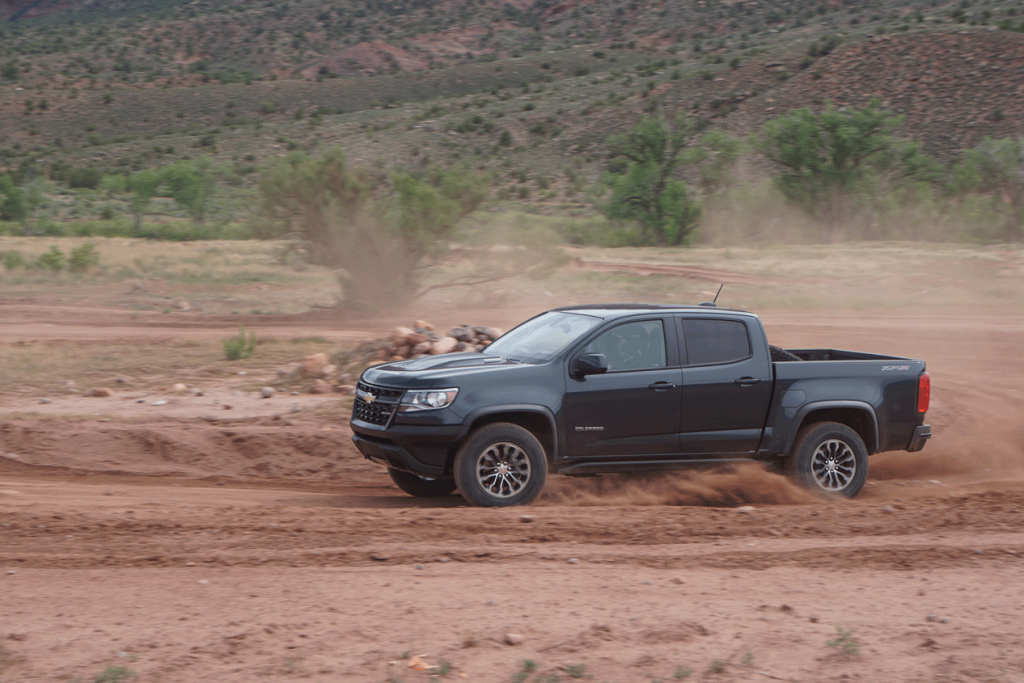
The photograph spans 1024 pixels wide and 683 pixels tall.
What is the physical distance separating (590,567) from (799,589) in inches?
51.2

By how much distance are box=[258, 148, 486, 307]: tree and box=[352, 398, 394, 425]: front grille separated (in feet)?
47.9

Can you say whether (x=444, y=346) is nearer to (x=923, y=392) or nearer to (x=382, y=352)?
(x=382, y=352)

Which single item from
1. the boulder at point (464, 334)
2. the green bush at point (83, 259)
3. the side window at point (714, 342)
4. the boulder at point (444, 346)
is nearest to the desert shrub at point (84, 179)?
the green bush at point (83, 259)

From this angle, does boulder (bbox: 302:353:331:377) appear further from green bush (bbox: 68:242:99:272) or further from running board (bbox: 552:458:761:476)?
green bush (bbox: 68:242:99:272)

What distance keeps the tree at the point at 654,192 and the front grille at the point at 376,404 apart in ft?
104

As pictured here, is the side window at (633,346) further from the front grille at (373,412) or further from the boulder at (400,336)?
the boulder at (400,336)

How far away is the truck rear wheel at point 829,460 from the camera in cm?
879

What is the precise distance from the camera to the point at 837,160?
40.8 meters

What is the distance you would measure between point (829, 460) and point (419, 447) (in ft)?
11.9

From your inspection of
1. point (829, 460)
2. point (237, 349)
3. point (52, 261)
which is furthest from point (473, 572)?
point (52, 261)

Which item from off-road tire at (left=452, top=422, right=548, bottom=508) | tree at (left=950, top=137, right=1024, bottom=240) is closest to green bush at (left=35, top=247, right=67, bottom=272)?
off-road tire at (left=452, top=422, right=548, bottom=508)

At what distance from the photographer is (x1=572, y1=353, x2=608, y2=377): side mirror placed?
7.93 meters

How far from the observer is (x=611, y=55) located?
8719 centimetres

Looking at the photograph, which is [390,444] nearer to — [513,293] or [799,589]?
[799,589]
